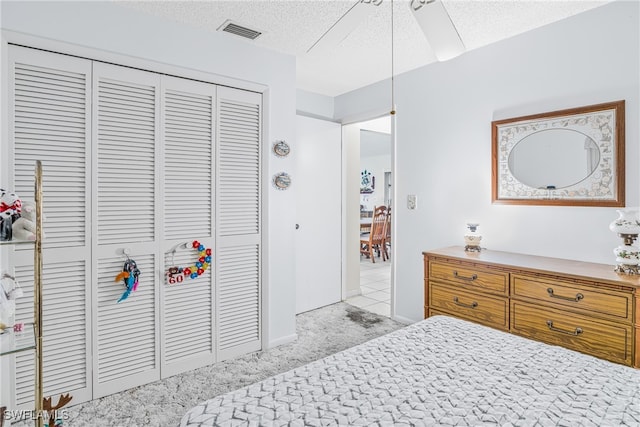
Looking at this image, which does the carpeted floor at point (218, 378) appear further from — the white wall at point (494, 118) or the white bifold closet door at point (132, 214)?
the white wall at point (494, 118)

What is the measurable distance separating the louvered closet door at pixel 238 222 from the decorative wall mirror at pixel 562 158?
1882mm

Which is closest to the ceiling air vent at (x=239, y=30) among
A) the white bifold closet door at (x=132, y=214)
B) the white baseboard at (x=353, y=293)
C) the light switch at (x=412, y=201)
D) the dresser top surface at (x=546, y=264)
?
the white bifold closet door at (x=132, y=214)

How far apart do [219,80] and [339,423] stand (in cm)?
236

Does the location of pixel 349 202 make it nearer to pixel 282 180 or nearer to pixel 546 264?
pixel 282 180

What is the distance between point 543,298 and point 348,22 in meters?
1.92

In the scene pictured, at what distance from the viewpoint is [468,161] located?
2.91 m

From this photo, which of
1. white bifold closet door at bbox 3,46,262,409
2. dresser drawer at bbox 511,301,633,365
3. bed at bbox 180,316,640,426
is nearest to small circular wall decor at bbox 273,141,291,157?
white bifold closet door at bbox 3,46,262,409

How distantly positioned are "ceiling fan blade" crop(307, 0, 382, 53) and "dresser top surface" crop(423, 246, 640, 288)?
165 centimetres

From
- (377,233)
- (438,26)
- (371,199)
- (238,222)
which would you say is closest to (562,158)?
(438,26)

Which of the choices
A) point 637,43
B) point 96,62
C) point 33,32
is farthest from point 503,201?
point 33,32

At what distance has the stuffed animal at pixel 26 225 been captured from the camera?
147 centimetres

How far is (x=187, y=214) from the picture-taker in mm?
2494

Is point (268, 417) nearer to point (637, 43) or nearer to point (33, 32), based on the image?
point (33, 32)

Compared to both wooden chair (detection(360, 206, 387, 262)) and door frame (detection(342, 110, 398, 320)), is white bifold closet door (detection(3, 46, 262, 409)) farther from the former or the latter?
wooden chair (detection(360, 206, 387, 262))
